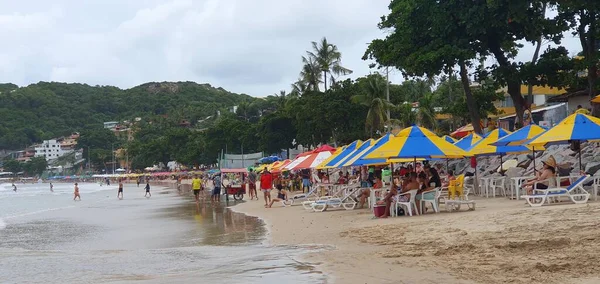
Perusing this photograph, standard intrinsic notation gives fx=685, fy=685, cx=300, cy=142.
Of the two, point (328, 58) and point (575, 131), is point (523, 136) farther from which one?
point (328, 58)

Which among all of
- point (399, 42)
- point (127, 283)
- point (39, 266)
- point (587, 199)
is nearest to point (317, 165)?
point (399, 42)

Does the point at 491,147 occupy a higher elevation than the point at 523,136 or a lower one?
lower

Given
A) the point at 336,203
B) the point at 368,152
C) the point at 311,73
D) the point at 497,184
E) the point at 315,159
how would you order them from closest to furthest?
1. the point at 368,152
2. the point at 497,184
3. the point at 336,203
4. the point at 315,159
5. the point at 311,73

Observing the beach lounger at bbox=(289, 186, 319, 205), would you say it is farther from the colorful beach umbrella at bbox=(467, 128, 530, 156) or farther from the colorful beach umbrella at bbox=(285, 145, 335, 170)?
the colorful beach umbrella at bbox=(467, 128, 530, 156)

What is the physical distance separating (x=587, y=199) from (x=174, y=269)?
786 centimetres

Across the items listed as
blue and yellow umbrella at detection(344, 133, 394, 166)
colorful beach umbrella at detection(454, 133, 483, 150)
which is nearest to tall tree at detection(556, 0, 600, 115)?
colorful beach umbrella at detection(454, 133, 483, 150)

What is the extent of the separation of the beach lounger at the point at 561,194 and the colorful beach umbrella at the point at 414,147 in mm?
2467

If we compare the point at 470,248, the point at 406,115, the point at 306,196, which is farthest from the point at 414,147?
the point at 406,115

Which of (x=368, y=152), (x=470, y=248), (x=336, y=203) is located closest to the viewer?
(x=470, y=248)

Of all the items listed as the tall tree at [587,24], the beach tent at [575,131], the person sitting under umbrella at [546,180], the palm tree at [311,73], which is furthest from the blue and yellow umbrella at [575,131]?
the palm tree at [311,73]

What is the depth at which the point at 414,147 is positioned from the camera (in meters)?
Answer: 15.4

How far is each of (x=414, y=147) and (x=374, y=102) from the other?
104 feet

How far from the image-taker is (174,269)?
1034cm

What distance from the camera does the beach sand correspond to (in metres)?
7.81
